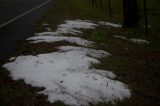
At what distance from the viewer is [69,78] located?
6574 mm

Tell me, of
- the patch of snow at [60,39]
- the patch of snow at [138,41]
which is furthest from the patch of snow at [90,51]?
the patch of snow at [138,41]

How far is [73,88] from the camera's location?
613cm

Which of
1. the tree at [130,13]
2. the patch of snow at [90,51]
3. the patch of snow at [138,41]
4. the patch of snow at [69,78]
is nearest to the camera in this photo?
the patch of snow at [69,78]

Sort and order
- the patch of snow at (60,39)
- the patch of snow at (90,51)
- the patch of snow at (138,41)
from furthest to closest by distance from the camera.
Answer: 1. the patch of snow at (138,41)
2. the patch of snow at (60,39)
3. the patch of snow at (90,51)

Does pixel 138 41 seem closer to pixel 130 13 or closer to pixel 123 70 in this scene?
pixel 130 13

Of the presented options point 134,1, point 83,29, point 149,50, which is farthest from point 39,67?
point 134,1

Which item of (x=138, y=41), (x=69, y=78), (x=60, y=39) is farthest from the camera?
(x=138, y=41)

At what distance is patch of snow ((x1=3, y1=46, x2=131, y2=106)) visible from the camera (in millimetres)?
5867

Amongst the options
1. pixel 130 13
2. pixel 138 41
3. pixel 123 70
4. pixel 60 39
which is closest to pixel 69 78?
pixel 123 70

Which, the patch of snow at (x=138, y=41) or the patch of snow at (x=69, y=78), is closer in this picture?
the patch of snow at (x=69, y=78)

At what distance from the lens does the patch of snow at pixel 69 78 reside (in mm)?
5867

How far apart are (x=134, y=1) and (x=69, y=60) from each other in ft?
29.0

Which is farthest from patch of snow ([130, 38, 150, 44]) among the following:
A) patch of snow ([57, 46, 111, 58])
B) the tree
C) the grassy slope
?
patch of snow ([57, 46, 111, 58])

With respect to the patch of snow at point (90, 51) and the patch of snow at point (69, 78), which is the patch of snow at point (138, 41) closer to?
the patch of snow at point (90, 51)
